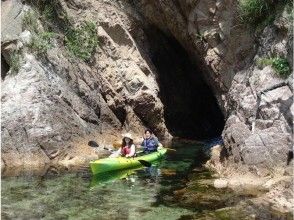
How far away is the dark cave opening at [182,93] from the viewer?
21922 millimetres

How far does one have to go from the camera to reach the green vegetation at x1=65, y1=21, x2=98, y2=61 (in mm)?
18703

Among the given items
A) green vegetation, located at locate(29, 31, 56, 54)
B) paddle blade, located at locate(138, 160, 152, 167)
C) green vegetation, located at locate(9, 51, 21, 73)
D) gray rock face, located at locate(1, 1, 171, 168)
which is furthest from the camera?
green vegetation, located at locate(29, 31, 56, 54)

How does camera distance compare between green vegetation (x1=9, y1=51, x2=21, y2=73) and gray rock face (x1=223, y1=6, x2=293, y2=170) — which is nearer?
gray rock face (x1=223, y1=6, x2=293, y2=170)

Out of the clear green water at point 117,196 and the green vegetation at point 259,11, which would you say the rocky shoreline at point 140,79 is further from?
the clear green water at point 117,196

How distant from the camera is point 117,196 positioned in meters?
11.1

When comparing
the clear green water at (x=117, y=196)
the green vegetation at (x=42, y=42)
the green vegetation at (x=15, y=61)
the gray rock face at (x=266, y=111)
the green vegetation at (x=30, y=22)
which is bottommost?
the clear green water at (x=117, y=196)

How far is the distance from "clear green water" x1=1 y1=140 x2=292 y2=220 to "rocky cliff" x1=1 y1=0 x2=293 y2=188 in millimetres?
1574

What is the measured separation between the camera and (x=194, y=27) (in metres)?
17.2

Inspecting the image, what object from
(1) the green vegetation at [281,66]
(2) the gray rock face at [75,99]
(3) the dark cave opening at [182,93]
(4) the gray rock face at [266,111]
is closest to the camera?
(4) the gray rock face at [266,111]

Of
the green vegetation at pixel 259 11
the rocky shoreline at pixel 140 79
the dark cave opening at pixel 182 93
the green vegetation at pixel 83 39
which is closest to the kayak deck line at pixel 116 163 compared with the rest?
the rocky shoreline at pixel 140 79

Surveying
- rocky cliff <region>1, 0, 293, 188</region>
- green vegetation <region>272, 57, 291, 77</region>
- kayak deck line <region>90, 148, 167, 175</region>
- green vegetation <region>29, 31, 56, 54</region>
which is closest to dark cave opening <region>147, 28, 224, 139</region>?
A: rocky cliff <region>1, 0, 293, 188</region>

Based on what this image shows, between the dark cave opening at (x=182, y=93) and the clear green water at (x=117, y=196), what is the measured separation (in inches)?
337

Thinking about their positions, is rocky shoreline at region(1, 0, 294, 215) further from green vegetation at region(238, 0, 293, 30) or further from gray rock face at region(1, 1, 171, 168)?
green vegetation at region(238, 0, 293, 30)

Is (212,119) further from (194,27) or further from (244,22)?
(244,22)
